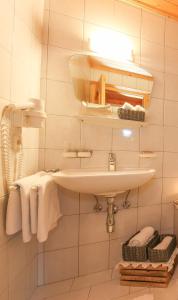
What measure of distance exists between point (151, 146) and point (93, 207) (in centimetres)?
76

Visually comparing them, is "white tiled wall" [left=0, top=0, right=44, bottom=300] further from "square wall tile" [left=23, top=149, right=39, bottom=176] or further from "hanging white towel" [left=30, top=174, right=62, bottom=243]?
"hanging white towel" [left=30, top=174, right=62, bottom=243]

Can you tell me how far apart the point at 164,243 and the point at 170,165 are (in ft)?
2.34

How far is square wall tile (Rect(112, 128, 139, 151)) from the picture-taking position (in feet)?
5.74

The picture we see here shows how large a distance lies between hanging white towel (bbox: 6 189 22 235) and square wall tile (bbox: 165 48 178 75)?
175 cm

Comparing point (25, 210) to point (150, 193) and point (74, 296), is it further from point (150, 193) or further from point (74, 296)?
point (150, 193)

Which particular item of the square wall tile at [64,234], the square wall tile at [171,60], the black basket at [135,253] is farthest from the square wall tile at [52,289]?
the square wall tile at [171,60]

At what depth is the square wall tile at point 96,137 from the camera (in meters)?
1.65

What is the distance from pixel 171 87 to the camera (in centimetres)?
198

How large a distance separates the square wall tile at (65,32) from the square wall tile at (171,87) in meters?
0.90

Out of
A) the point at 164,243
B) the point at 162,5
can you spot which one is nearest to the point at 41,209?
the point at 164,243

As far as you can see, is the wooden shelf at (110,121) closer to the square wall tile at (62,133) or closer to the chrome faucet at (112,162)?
the square wall tile at (62,133)

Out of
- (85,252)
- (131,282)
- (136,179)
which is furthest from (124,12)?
(131,282)

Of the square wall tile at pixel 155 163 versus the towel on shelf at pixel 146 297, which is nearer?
the towel on shelf at pixel 146 297

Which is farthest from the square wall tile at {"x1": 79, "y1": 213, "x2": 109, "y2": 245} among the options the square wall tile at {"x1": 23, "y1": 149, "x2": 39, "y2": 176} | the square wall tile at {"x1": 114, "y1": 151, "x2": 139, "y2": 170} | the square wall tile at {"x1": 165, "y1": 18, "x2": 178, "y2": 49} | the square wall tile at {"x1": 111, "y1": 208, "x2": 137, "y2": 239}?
the square wall tile at {"x1": 165, "y1": 18, "x2": 178, "y2": 49}
